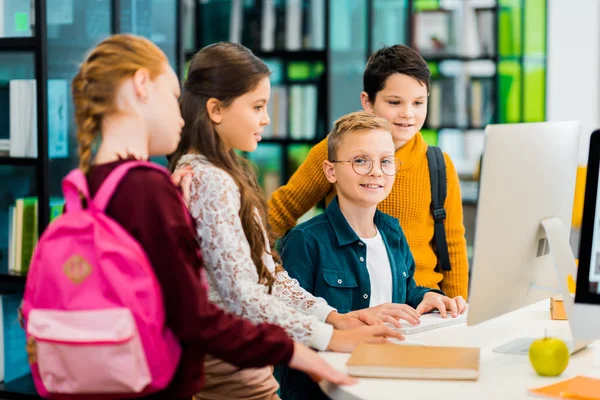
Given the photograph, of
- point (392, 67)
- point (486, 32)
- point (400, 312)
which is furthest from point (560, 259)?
point (486, 32)

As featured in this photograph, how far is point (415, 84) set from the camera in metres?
2.52

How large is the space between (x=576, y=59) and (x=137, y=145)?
540cm

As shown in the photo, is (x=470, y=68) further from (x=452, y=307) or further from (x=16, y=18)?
(x=452, y=307)

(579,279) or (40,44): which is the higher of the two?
(40,44)

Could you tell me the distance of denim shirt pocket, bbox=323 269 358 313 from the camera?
2.04 meters

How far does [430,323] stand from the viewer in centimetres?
192

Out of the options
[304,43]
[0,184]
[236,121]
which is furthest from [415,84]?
[304,43]

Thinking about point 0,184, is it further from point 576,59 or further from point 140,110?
point 576,59

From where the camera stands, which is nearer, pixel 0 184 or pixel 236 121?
pixel 236 121

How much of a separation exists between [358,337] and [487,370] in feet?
0.84

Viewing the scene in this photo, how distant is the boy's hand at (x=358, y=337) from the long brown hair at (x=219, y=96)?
0.63 ft

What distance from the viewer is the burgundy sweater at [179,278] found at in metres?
1.30

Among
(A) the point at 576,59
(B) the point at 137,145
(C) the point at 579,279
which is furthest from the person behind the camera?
(A) the point at 576,59

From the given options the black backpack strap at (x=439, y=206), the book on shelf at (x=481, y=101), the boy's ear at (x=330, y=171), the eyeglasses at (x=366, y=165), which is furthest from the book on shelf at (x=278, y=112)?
the eyeglasses at (x=366, y=165)
